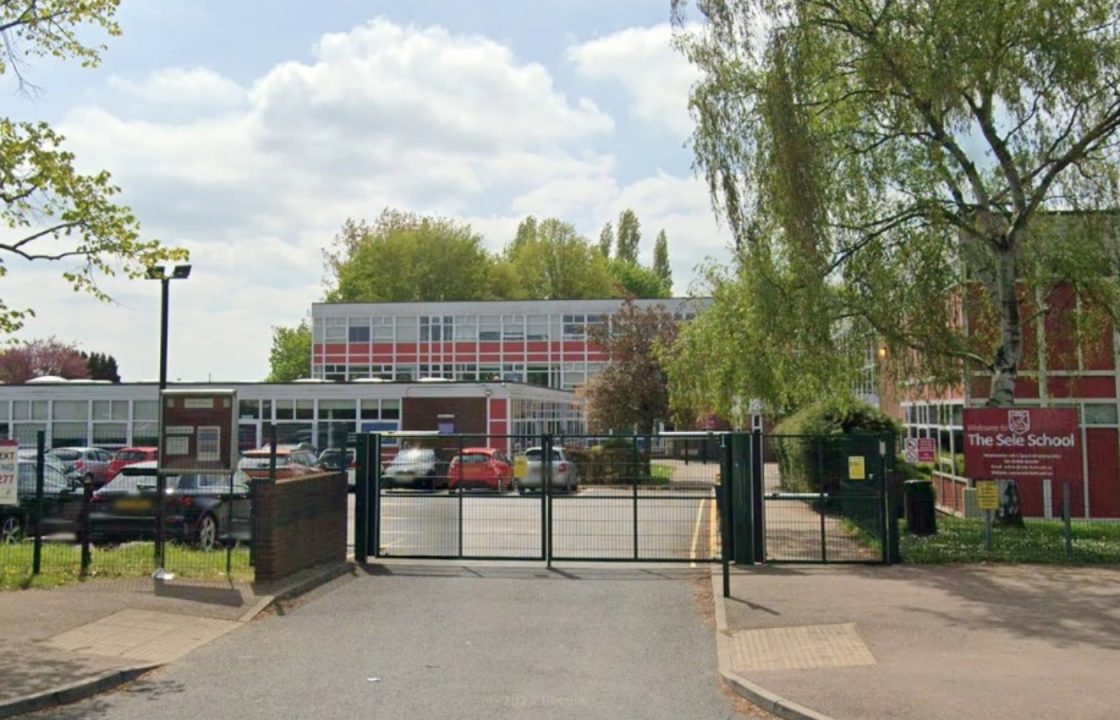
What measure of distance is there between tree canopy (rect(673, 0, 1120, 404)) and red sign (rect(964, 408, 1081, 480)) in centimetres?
347

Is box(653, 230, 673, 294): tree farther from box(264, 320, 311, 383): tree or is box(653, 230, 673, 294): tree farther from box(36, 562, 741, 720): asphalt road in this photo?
box(36, 562, 741, 720): asphalt road

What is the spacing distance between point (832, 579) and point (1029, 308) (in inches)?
492

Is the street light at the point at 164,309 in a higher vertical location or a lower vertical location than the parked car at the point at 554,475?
higher

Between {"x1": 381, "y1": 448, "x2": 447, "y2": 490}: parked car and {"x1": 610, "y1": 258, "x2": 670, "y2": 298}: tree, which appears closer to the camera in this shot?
{"x1": 381, "y1": 448, "x2": 447, "y2": 490}: parked car

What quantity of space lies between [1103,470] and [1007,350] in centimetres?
864

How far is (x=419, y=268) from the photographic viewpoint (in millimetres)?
86000

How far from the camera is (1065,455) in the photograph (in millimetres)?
15797

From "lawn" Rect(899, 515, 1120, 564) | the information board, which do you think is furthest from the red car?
"lawn" Rect(899, 515, 1120, 564)

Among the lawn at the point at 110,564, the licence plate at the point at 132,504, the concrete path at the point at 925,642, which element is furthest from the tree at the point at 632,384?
the concrete path at the point at 925,642

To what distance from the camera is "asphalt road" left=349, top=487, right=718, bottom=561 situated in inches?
623

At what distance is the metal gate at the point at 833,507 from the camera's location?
600 inches

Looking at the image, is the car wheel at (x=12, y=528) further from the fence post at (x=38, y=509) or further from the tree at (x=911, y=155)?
the tree at (x=911, y=155)

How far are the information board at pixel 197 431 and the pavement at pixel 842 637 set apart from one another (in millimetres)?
1606

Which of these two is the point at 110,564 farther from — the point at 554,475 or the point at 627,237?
the point at 627,237
